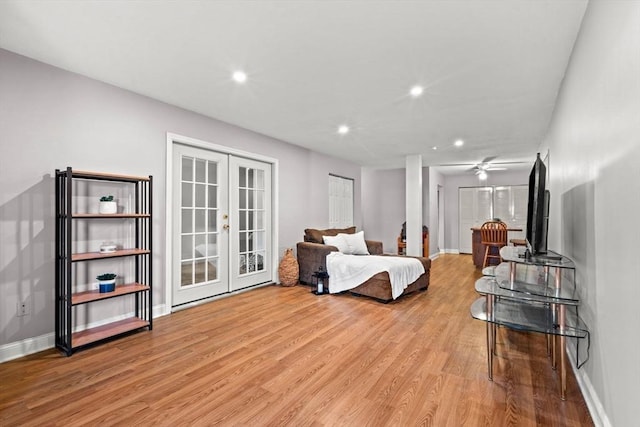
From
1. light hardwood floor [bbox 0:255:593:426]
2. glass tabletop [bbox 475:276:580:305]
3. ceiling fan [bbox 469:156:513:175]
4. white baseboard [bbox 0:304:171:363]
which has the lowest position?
light hardwood floor [bbox 0:255:593:426]

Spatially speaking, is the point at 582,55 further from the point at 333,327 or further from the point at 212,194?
the point at 212,194

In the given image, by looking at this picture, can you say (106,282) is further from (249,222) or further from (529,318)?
(529,318)

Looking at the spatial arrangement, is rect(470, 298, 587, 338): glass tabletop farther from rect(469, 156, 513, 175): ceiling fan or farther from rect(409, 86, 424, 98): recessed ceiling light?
rect(469, 156, 513, 175): ceiling fan

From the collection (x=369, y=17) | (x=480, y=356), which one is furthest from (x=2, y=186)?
(x=480, y=356)

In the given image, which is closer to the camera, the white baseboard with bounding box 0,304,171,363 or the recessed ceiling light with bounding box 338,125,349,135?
the white baseboard with bounding box 0,304,171,363

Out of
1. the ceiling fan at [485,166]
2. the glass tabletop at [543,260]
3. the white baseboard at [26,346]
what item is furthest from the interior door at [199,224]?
the ceiling fan at [485,166]

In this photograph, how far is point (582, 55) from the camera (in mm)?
2047

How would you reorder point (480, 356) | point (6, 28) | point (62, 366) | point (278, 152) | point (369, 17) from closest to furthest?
point (369, 17) → point (6, 28) → point (62, 366) → point (480, 356) → point (278, 152)

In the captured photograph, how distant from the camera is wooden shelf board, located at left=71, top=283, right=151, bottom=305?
258cm

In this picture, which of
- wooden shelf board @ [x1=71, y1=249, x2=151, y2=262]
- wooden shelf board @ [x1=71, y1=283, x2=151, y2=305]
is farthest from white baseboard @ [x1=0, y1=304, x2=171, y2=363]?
wooden shelf board @ [x1=71, y1=249, x2=151, y2=262]

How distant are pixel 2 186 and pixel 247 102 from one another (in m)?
2.22

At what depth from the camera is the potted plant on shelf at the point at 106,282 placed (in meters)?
2.77

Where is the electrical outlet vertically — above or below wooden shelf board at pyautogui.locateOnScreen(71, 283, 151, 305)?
below

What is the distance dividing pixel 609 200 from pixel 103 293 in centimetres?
364
